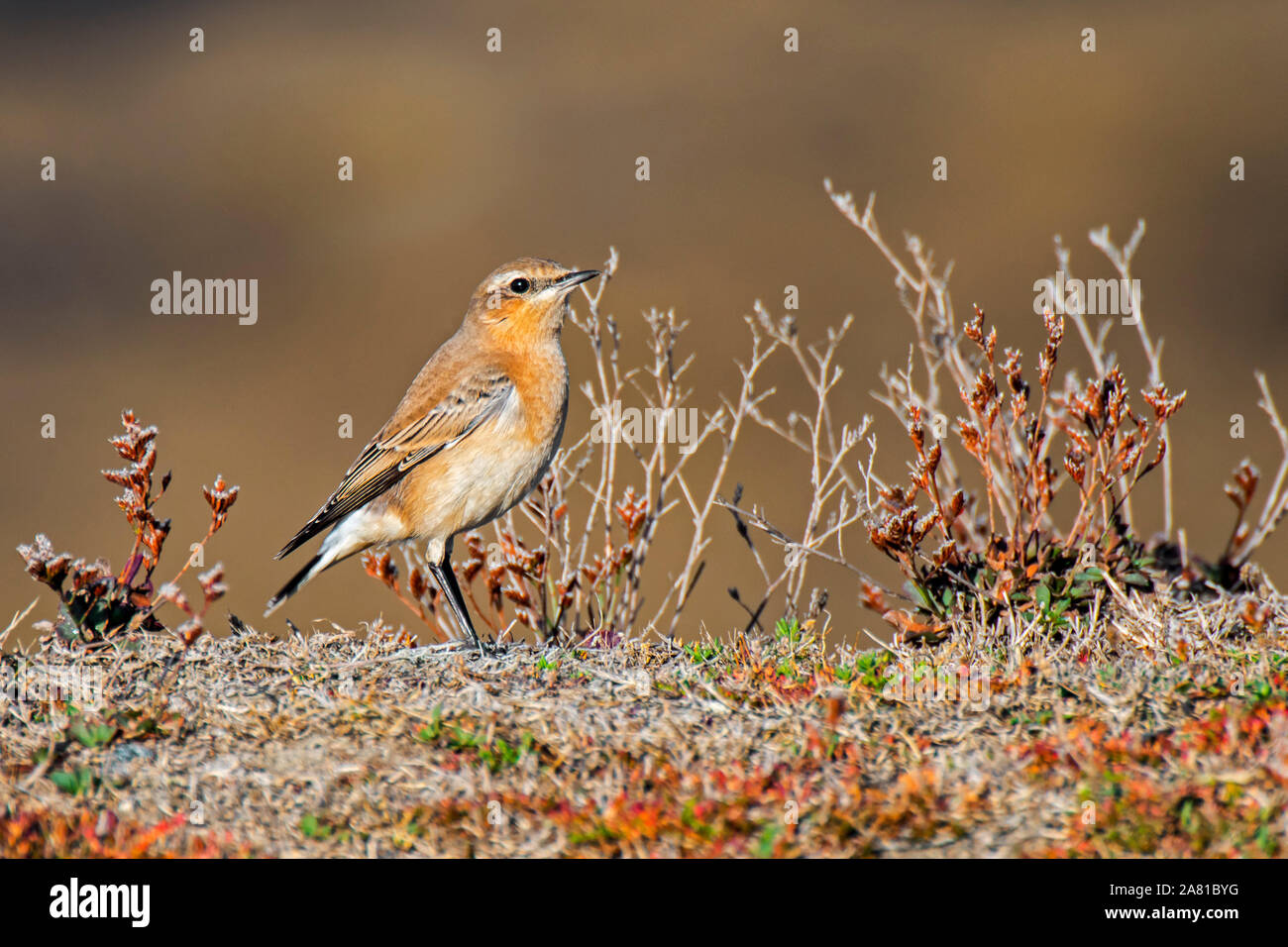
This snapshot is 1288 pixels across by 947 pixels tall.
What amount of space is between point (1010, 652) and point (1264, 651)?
104 cm

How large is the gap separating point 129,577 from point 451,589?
1982mm

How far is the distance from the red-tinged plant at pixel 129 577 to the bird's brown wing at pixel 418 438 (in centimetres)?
131

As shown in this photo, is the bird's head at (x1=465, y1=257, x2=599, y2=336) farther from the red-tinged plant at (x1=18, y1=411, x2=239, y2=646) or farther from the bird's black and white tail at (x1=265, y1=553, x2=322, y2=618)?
the red-tinged plant at (x1=18, y1=411, x2=239, y2=646)

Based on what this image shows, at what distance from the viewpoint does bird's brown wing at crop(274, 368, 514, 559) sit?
23.9 feet

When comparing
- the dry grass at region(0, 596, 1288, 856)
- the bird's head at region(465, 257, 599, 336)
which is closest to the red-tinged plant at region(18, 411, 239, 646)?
the dry grass at region(0, 596, 1288, 856)

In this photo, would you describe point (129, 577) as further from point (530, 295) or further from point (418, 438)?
point (530, 295)

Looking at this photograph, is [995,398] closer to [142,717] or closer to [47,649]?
[142,717]

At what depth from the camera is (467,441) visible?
7207mm

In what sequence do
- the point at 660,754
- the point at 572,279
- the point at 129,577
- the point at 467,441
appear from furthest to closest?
1. the point at 572,279
2. the point at 467,441
3. the point at 129,577
4. the point at 660,754

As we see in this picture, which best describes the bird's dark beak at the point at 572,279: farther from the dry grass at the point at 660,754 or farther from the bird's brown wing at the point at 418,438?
the dry grass at the point at 660,754

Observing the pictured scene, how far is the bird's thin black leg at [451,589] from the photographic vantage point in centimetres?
708

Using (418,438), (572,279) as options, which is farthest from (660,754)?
(572,279)

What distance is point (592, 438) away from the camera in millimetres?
7750

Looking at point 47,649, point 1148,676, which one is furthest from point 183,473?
point 1148,676
